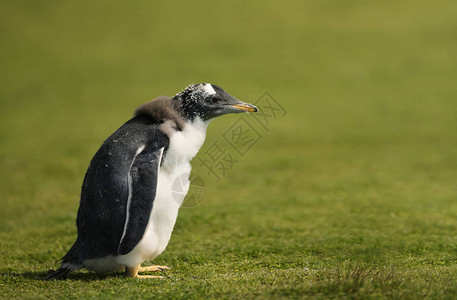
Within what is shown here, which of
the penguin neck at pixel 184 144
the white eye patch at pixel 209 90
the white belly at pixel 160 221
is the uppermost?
the white eye patch at pixel 209 90

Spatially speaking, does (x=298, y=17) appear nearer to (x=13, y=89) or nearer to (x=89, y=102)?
(x=89, y=102)

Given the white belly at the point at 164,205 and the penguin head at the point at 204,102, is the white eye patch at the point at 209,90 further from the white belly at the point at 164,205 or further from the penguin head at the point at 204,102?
the white belly at the point at 164,205

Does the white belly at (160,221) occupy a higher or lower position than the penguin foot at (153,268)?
higher

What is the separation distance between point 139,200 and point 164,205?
241 millimetres

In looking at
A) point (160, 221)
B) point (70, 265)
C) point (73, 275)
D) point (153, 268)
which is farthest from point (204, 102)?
point (73, 275)

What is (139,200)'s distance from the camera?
15.9 ft

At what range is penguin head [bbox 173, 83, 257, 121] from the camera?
5.25m

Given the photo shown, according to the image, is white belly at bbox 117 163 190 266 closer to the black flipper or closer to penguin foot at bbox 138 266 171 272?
the black flipper

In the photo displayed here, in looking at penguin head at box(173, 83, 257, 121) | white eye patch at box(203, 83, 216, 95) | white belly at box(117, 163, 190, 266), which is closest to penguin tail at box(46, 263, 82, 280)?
white belly at box(117, 163, 190, 266)

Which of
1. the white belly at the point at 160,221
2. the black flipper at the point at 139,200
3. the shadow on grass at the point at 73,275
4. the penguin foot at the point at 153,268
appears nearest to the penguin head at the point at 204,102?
the white belly at the point at 160,221

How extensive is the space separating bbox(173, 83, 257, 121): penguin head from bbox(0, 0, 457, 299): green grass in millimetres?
1398

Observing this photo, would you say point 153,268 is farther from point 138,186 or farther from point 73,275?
point 138,186

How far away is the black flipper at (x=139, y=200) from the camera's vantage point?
4859mm

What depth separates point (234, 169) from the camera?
41.0 ft
